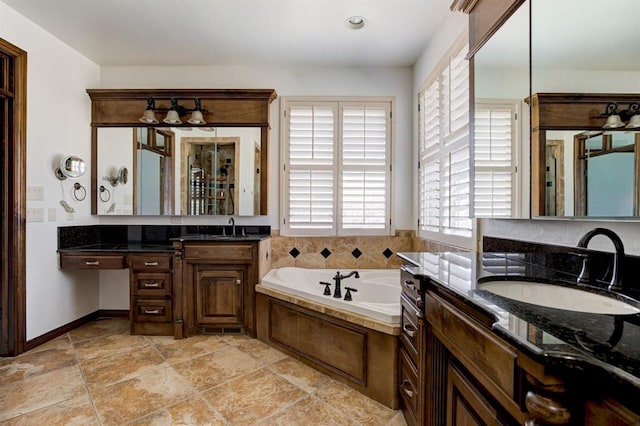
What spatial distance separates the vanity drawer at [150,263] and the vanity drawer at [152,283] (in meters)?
0.05

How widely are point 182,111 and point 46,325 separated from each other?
2.25 meters

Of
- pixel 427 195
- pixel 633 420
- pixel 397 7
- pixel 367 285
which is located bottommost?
pixel 367 285

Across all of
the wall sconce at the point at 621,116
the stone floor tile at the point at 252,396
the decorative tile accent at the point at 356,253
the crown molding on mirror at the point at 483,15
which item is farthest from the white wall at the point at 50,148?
the wall sconce at the point at 621,116

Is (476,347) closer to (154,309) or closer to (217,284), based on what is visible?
(217,284)

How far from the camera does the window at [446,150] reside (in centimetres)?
220

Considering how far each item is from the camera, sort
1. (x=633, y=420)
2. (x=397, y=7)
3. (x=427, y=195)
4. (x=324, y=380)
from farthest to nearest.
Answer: (x=427, y=195)
(x=397, y=7)
(x=324, y=380)
(x=633, y=420)

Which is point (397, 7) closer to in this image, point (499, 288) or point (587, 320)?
point (499, 288)

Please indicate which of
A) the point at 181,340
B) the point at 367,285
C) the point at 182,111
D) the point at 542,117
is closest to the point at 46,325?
the point at 181,340

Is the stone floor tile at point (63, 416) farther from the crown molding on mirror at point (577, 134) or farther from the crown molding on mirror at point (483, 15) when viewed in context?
the crown molding on mirror at point (483, 15)

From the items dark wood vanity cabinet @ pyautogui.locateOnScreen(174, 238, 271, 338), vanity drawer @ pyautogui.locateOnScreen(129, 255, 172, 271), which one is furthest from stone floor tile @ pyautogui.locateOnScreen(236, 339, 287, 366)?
vanity drawer @ pyautogui.locateOnScreen(129, 255, 172, 271)

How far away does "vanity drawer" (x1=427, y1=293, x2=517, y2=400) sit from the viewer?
30.8 inches

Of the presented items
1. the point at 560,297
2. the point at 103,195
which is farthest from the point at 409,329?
the point at 103,195

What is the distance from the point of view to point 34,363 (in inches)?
93.2

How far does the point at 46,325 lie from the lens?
2744 millimetres
